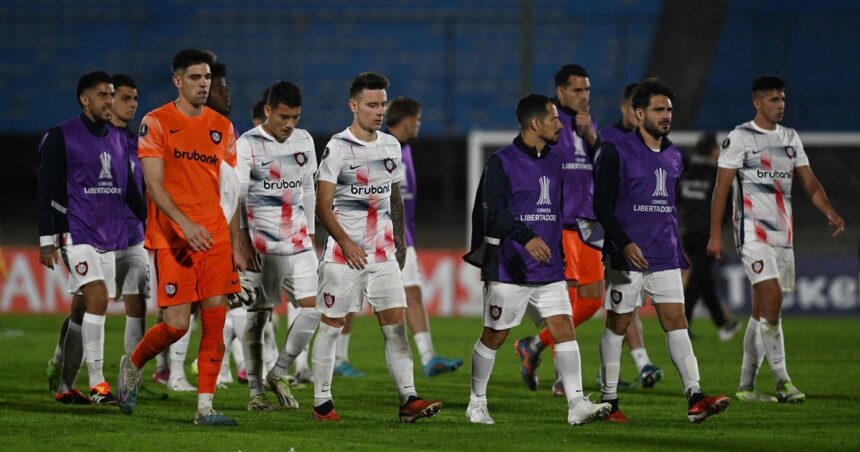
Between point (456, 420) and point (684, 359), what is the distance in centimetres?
153

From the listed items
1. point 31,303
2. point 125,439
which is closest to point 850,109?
point 31,303

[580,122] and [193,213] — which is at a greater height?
[580,122]

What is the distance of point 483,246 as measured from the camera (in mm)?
8305

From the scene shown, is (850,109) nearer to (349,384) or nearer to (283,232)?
(349,384)

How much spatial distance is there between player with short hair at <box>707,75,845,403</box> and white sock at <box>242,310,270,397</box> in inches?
132

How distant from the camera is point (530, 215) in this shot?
26.8 ft

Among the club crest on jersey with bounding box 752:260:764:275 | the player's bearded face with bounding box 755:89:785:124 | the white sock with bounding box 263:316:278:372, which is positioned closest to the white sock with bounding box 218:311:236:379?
the white sock with bounding box 263:316:278:372

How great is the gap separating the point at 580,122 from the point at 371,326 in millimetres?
7942

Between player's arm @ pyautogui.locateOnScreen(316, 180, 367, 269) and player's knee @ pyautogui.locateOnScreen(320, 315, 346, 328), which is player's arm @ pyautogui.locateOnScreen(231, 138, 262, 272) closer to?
player's knee @ pyautogui.locateOnScreen(320, 315, 346, 328)

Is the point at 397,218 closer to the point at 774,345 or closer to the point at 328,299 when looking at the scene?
the point at 328,299

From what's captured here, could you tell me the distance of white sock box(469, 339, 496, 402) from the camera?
8359mm

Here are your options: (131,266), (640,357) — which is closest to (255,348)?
(131,266)

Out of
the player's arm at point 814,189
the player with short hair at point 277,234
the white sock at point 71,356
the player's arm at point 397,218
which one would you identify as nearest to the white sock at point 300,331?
the player with short hair at point 277,234

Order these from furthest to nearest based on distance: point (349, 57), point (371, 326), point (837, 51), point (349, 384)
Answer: point (349, 57) < point (837, 51) < point (371, 326) < point (349, 384)
